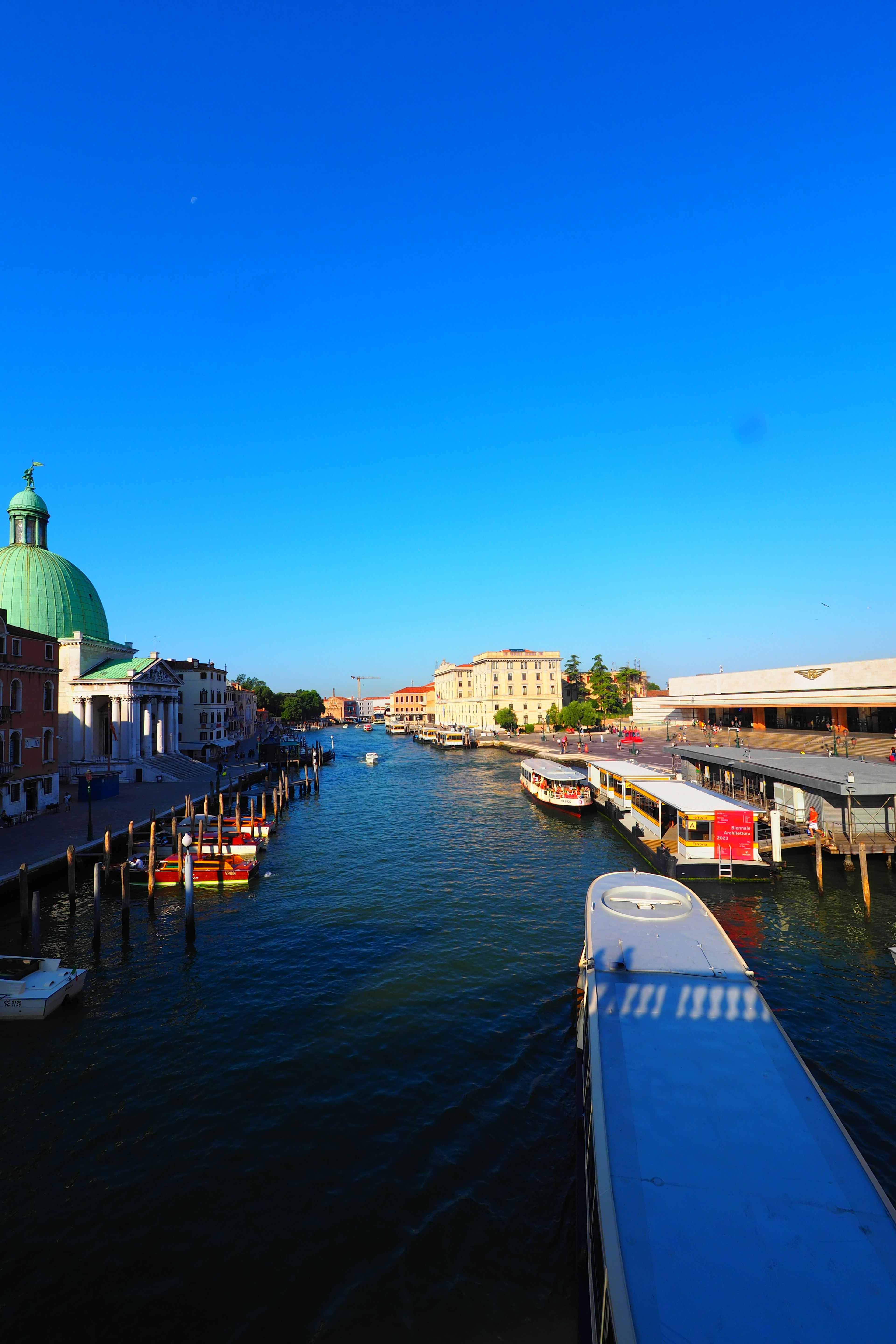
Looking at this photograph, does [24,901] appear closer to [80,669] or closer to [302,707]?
[80,669]

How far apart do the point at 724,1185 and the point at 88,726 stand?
68.0 m

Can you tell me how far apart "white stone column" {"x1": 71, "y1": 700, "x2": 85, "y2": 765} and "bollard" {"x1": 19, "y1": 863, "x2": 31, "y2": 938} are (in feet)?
141

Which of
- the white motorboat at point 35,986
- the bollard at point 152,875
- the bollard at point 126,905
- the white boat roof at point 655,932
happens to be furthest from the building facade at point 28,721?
the white boat roof at point 655,932

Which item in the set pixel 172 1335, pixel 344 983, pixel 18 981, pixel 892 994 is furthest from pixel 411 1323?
pixel 892 994

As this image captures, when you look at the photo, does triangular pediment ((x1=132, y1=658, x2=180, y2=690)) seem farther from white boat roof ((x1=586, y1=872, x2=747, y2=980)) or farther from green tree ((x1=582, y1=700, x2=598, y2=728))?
green tree ((x1=582, y1=700, x2=598, y2=728))

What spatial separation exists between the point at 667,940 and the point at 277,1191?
9.83m

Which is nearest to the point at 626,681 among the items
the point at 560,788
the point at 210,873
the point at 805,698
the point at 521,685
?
the point at 521,685

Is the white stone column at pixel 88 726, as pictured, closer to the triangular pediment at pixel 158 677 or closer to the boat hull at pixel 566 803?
Answer: the triangular pediment at pixel 158 677

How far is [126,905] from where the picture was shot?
24.7 meters

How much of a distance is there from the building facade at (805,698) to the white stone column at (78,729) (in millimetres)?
73861

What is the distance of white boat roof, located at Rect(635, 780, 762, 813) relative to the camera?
30.9 m

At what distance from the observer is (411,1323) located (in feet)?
30.3

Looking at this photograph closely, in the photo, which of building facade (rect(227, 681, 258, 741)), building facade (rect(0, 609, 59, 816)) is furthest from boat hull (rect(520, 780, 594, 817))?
building facade (rect(227, 681, 258, 741))

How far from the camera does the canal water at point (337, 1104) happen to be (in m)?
9.80
